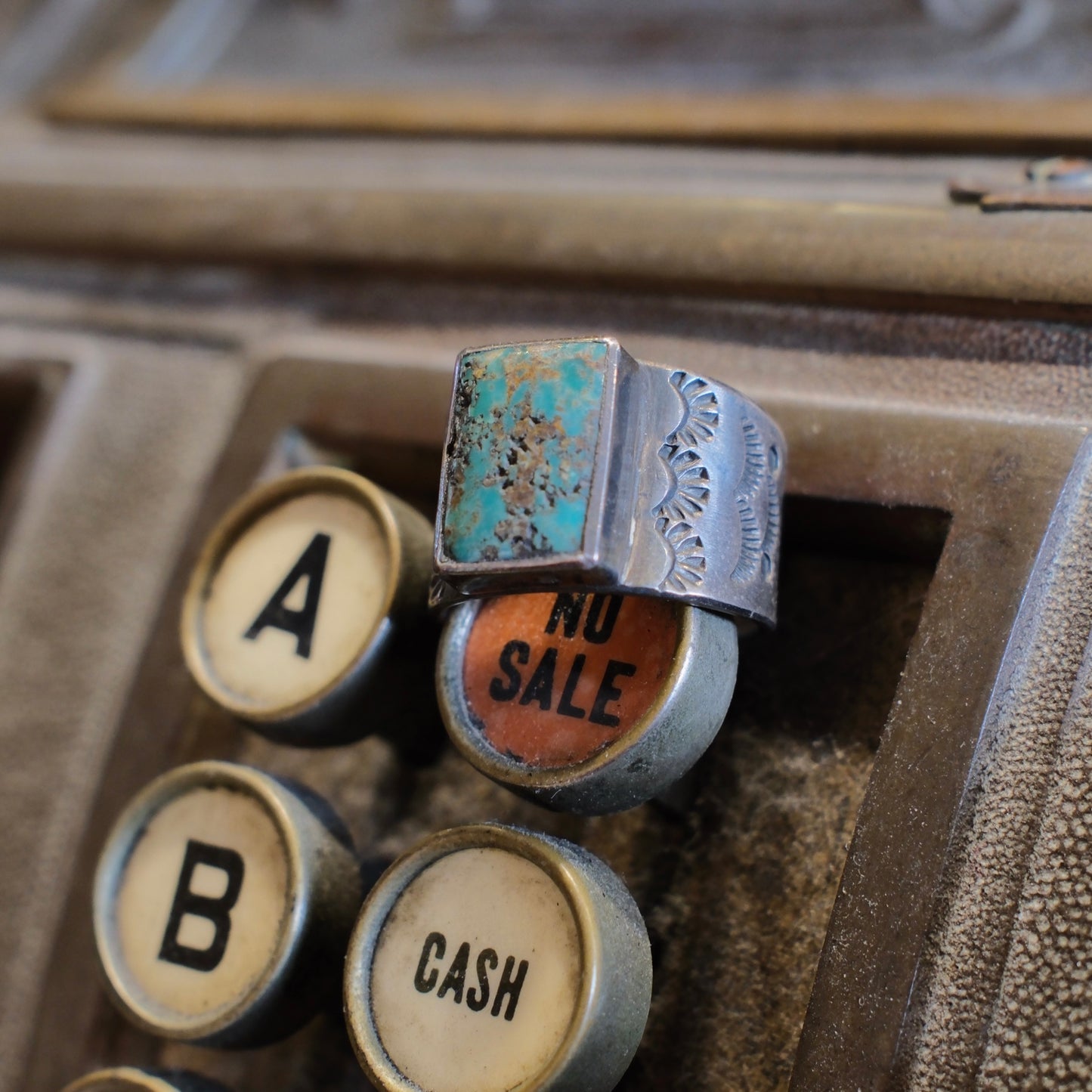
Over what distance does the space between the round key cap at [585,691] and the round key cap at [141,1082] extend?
10.8 inches

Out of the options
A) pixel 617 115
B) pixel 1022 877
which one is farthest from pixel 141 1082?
pixel 617 115

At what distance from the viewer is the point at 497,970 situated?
577 mm

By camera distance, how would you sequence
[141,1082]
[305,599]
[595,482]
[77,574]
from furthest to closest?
[77,574], [305,599], [141,1082], [595,482]

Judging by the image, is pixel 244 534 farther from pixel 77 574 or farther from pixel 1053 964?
pixel 1053 964

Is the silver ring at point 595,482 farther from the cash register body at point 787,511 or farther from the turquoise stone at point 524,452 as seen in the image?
the cash register body at point 787,511

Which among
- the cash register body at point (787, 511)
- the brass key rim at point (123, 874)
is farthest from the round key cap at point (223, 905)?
Result: the cash register body at point (787, 511)

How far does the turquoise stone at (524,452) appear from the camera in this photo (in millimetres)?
537

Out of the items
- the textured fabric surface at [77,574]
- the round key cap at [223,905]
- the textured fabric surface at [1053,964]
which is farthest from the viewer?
the textured fabric surface at [77,574]

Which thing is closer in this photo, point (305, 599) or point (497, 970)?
point (497, 970)

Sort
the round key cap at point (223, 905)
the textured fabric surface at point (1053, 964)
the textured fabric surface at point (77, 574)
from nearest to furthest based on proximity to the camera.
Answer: the textured fabric surface at point (1053, 964) < the round key cap at point (223, 905) < the textured fabric surface at point (77, 574)

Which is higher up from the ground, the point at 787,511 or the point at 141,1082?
the point at 787,511

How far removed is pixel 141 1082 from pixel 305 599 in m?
0.31

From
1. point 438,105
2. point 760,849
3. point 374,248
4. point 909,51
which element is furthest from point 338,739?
point 909,51

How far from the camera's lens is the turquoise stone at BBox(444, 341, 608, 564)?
1.76 feet
